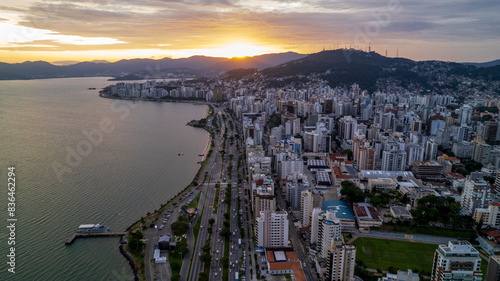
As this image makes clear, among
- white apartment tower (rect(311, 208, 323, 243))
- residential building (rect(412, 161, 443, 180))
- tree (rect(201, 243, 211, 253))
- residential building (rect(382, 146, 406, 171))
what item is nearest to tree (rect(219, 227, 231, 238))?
tree (rect(201, 243, 211, 253))

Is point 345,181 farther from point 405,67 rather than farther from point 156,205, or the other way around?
point 405,67

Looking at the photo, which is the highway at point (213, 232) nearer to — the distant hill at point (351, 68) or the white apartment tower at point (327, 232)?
the white apartment tower at point (327, 232)

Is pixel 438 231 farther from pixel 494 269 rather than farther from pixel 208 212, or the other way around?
pixel 208 212

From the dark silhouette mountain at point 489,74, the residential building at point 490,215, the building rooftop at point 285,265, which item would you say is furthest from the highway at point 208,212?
the dark silhouette mountain at point 489,74

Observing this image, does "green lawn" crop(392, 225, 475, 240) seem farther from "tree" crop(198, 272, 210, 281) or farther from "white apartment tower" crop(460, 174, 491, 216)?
"tree" crop(198, 272, 210, 281)

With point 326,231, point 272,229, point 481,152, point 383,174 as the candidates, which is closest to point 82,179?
point 272,229

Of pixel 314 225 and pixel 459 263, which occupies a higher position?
pixel 459 263

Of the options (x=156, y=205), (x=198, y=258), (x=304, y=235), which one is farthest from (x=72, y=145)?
(x=304, y=235)
